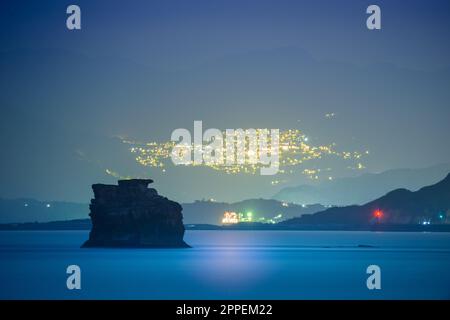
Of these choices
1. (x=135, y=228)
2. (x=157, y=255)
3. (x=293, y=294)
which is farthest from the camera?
(x=135, y=228)

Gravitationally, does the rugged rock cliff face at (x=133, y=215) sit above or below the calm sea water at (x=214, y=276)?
above

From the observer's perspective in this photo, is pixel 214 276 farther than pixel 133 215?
No

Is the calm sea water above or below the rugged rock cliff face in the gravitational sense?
below

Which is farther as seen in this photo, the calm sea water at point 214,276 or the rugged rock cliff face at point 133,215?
the rugged rock cliff face at point 133,215

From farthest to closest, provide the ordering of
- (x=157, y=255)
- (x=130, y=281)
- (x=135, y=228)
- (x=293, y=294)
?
(x=135, y=228) < (x=157, y=255) < (x=130, y=281) < (x=293, y=294)

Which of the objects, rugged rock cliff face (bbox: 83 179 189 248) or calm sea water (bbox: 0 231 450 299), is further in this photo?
rugged rock cliff face (bbox: 83 179 189 248)

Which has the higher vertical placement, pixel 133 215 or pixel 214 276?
pixel 133 215
